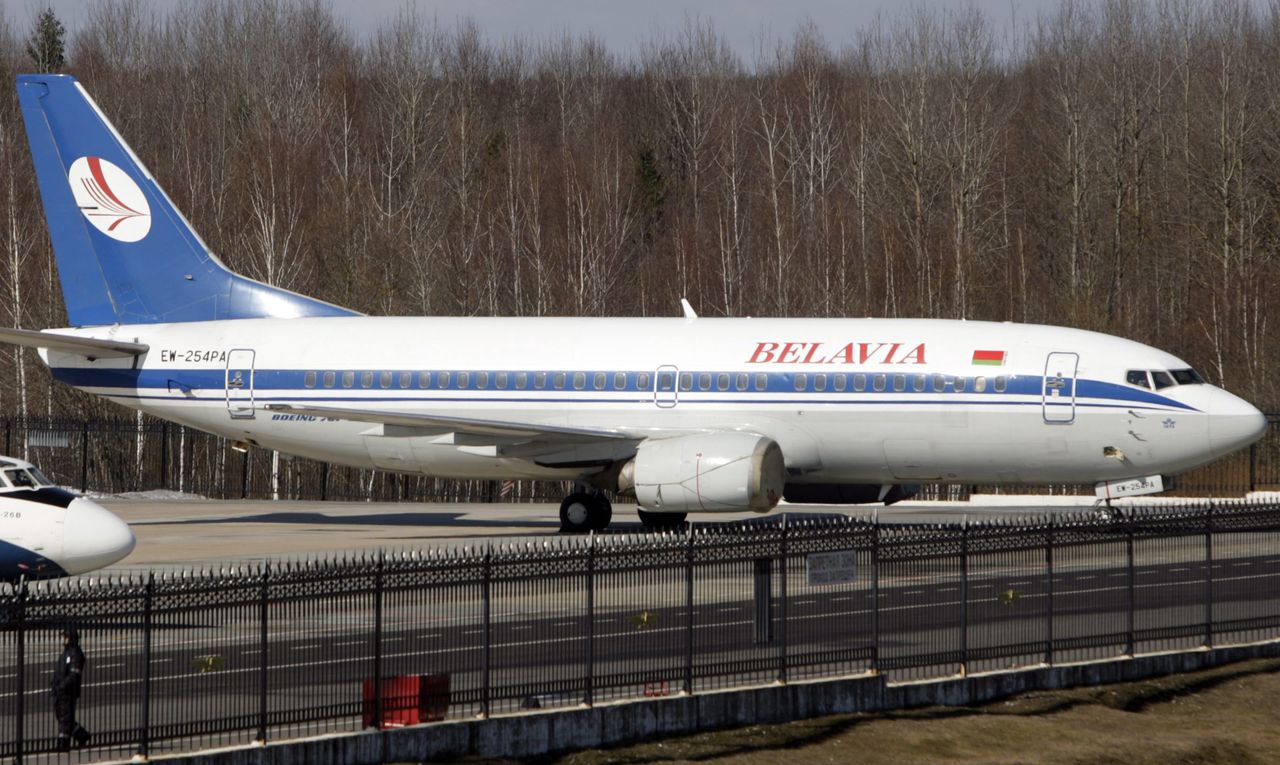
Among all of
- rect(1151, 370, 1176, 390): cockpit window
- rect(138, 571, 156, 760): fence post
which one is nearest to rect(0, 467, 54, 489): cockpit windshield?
rect(138, 571, 156, 760): fence post

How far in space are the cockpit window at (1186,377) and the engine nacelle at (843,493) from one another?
19.2 feet

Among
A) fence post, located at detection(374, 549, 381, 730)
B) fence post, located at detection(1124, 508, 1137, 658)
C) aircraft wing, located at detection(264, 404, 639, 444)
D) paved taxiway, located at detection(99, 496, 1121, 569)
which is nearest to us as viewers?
fence post, located at detection(374, 549, 381, 730)

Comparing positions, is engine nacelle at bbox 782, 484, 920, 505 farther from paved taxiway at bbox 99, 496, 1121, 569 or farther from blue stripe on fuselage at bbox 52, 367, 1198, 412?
blue stripe on fuselage at bbox 52, 367, 1198, 412

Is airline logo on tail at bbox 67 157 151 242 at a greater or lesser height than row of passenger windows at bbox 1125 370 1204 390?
greater

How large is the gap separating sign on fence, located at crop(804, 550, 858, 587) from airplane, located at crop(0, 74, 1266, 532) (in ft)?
39.6

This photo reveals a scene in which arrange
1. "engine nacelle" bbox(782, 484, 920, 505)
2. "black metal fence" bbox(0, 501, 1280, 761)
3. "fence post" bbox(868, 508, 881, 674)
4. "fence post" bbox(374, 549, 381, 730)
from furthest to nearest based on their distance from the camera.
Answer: "engine nacelle" bbox(782, 484, 920, 505)
"fence post" bbox(868, 508, 881, 674)
"fence post" bbox(374, 549, 381, 730)
"black metal fence" bbox(0, 501, 1280, 761)

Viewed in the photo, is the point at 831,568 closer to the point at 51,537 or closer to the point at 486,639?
the point at 486,639

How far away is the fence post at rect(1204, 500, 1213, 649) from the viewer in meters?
24.2

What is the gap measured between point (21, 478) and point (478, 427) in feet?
39.3

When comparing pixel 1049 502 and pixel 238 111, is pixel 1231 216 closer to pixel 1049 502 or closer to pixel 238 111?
pixel 1049 502

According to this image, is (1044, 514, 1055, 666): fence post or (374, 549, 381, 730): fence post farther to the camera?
(1044, 514, 1055, 666): fence post

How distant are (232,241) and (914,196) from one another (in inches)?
1124

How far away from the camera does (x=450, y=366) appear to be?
1474 inches

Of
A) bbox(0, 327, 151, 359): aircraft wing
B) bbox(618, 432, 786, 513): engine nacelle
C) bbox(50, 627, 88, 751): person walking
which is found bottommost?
bbox(50, 627, 88, 751): person walking
